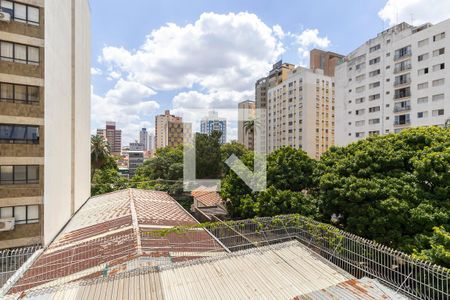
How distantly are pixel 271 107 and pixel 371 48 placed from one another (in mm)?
27667

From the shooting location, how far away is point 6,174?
10.7m

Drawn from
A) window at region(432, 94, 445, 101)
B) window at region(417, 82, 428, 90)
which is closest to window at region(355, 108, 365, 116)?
window at region(417, 82, 428, 90)

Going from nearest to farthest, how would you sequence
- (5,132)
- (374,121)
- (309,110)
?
(5,132) → (374,121) → (309,110)

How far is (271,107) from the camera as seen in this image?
5966 cm

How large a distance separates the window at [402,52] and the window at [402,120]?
25.0 ft

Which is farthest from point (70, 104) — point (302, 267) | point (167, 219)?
point (302, 267)

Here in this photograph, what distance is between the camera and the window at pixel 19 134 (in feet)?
34.7

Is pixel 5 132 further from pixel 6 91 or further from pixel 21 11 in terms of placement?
pixel 21 11

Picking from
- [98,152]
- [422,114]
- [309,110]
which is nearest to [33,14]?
[98,152]

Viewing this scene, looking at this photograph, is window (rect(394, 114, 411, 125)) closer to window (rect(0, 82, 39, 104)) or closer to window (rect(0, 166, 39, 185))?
window (rect(0, 82, 39, 104))

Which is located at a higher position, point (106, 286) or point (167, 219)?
point (106, 286)

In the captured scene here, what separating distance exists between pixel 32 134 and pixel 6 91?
2.16 metres

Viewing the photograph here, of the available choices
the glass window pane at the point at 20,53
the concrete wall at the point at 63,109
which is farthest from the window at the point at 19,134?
the glass window pane at the point at 20,53

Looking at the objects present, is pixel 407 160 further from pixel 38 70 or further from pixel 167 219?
pixel 38 70
